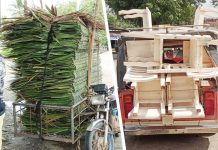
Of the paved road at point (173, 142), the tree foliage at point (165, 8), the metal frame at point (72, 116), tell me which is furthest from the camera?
the tree foliage at point (165, 8)

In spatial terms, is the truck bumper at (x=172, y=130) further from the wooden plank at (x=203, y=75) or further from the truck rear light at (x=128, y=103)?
the wooden plank at (x=203, y=75)

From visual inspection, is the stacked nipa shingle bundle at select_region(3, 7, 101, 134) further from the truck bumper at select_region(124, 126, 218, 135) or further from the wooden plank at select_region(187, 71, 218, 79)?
the wooden plank at select_region(187, 71, 218, 79)

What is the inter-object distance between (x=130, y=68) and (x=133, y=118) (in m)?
0.75

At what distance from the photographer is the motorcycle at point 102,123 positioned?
3914 mm

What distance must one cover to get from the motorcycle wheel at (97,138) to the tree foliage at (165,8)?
10.0 meters

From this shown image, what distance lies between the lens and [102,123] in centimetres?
408

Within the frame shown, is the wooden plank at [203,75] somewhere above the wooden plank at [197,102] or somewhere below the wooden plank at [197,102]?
above

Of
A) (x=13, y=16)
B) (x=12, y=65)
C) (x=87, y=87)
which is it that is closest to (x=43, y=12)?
(x=13, y=16)

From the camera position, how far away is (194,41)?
4344 millimetres

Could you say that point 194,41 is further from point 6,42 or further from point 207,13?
point 6,42

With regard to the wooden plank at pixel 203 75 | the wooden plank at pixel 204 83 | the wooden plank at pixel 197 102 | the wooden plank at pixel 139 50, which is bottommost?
the wooden plank at pixel 197 102

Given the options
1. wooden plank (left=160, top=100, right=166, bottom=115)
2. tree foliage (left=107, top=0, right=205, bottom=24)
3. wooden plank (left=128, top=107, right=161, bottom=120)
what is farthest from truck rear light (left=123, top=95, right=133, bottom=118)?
tree foliage (left=107, top=0, right=205, bottom=24)

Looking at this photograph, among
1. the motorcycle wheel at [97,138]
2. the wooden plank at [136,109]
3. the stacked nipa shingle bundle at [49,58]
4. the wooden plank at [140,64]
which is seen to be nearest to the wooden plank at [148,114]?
the wooden plank at [136,109]

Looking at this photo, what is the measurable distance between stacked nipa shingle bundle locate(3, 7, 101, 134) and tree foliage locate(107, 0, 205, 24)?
9.59 metres
